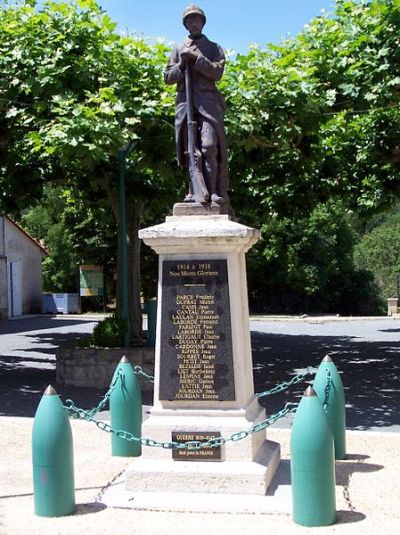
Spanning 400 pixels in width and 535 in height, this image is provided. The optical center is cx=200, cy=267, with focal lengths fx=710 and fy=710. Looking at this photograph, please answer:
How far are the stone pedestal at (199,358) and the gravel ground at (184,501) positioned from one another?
378 millimetres

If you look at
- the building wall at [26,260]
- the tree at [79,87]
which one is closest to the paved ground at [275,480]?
the tree at [79,87]

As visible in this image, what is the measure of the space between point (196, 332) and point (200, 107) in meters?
2.17

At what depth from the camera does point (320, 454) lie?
214 inches

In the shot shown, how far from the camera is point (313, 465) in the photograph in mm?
5445

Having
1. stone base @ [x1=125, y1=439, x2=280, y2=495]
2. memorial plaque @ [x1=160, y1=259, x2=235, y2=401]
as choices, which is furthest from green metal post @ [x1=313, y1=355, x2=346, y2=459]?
memorial plaque @ [x1=160, y1=259, x2=235, y2=401]

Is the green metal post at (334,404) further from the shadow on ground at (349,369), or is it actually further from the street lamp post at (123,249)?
the street lamp post at (123,249)

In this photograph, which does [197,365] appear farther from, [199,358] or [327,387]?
[327,387]

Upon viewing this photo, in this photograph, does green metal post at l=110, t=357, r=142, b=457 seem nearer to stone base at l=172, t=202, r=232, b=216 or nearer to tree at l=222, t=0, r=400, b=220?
stone base at l=172, t=202, r=232, b=216

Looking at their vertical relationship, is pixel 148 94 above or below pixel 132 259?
above

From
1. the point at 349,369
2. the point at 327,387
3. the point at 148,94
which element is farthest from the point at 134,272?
the point at 327,387

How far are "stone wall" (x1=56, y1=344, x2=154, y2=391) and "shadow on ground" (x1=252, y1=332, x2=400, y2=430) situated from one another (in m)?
2.15

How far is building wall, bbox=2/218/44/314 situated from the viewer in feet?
119

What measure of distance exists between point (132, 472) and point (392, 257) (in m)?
38.0

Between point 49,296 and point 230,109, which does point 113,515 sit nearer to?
point 230,109
